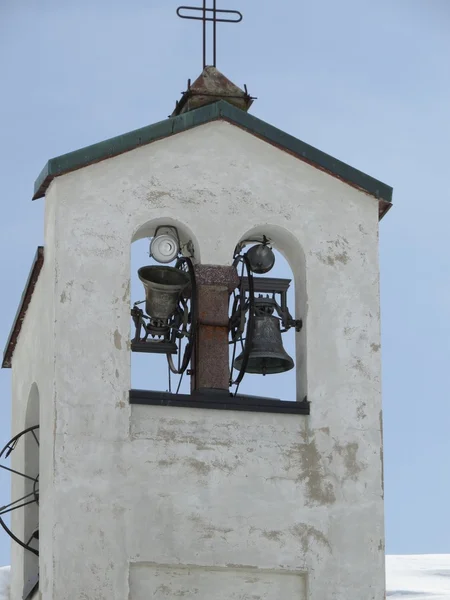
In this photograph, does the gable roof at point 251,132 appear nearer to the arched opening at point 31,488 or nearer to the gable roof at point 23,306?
the gable roof at point 23,306

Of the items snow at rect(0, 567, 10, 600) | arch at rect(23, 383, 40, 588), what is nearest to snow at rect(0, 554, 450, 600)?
snow at rect(0, 567, 10, 600)

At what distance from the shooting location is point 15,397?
2445 cm

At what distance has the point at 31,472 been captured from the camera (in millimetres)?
23656

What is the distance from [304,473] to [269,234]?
2246 millimetres

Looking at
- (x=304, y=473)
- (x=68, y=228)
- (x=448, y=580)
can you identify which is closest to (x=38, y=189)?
(x=68, y=228)

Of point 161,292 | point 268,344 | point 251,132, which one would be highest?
point 251,132

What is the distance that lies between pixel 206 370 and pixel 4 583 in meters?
3.99

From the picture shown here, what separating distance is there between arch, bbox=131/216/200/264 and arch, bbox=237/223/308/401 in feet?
1.28

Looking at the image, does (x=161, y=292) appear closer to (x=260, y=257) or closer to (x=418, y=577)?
(x=260, y=257)

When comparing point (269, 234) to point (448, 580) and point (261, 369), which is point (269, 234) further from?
point (448, 580)

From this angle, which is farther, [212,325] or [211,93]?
[211,93]

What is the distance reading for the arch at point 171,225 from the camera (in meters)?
22.4

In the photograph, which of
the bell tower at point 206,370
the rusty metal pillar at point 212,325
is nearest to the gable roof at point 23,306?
the bell tower at point 206,370

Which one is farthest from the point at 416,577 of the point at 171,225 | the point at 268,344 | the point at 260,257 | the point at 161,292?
the point at 171,225
